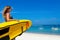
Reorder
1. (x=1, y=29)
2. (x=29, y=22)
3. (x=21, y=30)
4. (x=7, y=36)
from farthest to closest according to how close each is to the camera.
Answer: (x=29, y=22) < (x=21, y=30) < (x=7, y=36) < (x=1, y=29)

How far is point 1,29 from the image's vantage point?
20.2 feet

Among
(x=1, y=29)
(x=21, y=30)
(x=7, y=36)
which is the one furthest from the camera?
(x=21, y=30)

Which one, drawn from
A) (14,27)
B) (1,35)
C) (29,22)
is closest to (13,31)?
(14,27)

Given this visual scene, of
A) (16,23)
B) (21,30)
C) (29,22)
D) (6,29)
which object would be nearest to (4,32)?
(6,29)

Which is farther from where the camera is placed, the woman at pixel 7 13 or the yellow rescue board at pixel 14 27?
the woman at pixel 7 13

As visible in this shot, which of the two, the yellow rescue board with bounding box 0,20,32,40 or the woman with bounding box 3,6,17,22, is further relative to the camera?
the woman with bounding box 3,6,17,22

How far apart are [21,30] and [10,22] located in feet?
2.54

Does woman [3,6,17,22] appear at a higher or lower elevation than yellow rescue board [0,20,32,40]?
higher

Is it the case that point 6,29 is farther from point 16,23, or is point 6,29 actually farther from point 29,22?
point 29,22

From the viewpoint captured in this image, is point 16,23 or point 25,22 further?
point 25,22

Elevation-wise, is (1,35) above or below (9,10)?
below

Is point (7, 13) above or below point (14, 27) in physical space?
above

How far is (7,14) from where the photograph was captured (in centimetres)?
671

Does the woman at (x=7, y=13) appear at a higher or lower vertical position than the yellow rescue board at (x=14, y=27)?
higher
